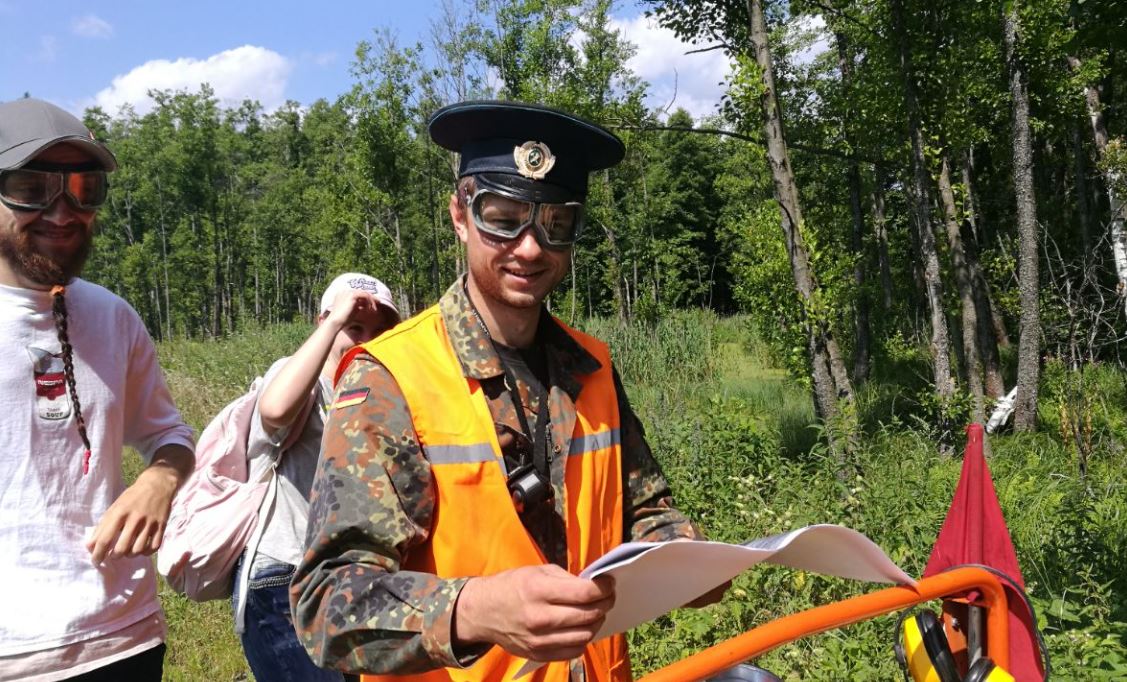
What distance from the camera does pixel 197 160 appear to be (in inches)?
1785

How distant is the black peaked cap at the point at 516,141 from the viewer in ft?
4.97

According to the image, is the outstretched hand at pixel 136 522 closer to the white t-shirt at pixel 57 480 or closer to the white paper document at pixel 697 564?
the white t-shirt at pixel 57 480

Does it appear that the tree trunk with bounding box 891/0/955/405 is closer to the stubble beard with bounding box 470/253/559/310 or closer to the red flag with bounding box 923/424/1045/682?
the red flag with bounding box 923/424/1045/682

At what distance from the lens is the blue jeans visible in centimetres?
234

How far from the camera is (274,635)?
92.4 inches

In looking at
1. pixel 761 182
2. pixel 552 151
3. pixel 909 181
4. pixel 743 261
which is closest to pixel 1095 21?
pixel 552 151

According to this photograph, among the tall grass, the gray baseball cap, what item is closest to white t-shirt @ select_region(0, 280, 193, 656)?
the gray baseball cap

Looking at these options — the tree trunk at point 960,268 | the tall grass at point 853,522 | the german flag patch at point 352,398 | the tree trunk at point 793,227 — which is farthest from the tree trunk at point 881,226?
the german flag patch at point 352,398

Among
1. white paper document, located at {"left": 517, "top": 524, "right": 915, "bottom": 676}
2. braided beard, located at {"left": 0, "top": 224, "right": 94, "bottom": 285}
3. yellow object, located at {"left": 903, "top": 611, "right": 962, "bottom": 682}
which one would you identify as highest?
braided beard, located at {"left": 0, "top": 224, "right": 94, "bottom": 285}

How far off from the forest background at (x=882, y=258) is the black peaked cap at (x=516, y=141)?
277 cm

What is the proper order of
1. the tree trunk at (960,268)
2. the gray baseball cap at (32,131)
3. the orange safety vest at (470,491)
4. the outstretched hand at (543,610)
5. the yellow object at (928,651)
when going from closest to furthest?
the outstretched hand at (543,610)
the orange safety vest at (470,491)
the yellow object at (928,651)
the gray baseball cap at (32,131)
the tree trunk at (960,268)

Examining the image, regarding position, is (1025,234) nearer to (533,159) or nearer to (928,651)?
(928,651)

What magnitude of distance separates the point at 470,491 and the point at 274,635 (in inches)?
53.6

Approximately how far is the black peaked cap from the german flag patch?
0.47 metres
